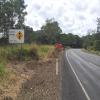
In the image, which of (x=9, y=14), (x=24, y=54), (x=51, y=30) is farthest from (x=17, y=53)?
(x=51, y=30)

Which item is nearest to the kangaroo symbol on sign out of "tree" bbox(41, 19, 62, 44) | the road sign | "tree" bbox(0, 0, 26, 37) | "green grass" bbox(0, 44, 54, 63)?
the road sign

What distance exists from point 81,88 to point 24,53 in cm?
2079

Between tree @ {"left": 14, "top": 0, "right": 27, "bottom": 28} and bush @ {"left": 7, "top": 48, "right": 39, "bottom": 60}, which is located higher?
tree @ {"left": 14, "top": 0, "right": 27, "bottom": 28}

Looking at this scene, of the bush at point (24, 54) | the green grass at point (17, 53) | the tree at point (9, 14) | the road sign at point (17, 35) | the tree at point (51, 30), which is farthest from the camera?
the tree at point (51, 30)

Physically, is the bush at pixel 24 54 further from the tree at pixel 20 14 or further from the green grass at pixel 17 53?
the tree at pixel 20 14

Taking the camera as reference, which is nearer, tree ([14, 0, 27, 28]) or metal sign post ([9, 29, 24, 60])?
metal sign post ([9, 29, 24, 60])

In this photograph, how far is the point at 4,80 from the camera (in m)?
17.1

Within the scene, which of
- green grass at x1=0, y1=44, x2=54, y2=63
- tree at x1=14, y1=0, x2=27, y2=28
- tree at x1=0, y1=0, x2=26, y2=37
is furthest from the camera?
tree at x1=14, y1=0, x2=27, y2=28

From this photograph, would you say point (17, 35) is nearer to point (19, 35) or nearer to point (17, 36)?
point (17, 36)

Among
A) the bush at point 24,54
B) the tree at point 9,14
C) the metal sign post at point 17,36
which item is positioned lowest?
the bush at point 24,54

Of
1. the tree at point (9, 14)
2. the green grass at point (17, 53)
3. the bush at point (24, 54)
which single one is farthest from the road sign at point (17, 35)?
the tree at point (9, 14)

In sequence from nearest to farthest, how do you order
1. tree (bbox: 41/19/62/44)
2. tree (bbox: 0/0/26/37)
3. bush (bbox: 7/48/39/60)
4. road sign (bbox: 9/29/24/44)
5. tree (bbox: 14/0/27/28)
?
bush (bbox: 7/48/39/60) < road sign (bbox: 9/29/24/44) < tree (bbox: 0/0/26/37) < tree (bbox: 14/0/27/28) < tree (bbox: 41/19/62/44)

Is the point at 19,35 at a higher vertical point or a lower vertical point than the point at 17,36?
higher

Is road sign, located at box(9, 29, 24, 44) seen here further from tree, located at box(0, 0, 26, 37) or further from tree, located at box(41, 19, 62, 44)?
tree, located at box(41, 19, 62, 44)
